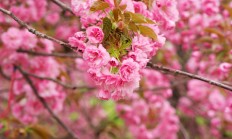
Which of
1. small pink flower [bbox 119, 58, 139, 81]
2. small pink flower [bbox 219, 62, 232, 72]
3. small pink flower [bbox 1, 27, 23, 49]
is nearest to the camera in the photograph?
small pink flower [bbox 119, 58, 139, 81]

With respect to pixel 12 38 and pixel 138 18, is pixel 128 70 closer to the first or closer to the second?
pixel 138 18

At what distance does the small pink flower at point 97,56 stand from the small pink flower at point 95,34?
3 centimetres

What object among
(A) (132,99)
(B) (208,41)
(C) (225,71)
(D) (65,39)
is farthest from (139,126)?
(C) (225,71)

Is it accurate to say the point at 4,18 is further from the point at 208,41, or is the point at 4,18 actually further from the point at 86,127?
the point at 86,127

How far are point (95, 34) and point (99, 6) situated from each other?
0.11 meters

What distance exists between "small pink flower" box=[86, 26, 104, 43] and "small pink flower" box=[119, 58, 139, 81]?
0.13 meters

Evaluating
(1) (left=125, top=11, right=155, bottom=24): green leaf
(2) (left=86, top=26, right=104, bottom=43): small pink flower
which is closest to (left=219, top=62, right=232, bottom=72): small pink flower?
(1) (left=125, top=11, right=155, bottom=24): green leaf

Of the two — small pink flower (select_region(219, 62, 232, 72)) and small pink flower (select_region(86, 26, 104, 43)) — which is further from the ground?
small pink flower (select_region(86, 26, 104, 43))

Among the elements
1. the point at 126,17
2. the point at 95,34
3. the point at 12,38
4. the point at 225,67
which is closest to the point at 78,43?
the point at 95,34

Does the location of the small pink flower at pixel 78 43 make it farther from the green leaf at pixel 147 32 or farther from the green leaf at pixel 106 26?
the green leaf at pixel 147 32

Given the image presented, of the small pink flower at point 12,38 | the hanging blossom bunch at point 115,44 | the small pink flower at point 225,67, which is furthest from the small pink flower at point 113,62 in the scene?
the small pink flower at point 12,38

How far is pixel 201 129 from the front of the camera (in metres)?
6.15

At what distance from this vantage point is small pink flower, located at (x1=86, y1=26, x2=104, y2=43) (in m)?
1.56

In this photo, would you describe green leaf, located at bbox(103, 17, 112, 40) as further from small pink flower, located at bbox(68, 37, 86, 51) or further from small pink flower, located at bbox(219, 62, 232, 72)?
small pink flower, located at bbox(219, 62, 232, 72)
